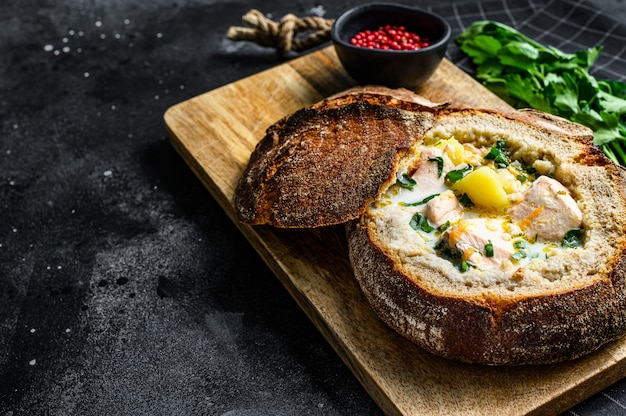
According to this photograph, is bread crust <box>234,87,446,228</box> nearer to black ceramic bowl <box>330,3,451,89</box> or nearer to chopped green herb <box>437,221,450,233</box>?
chopped green herb <box>437,221,450,233</box>

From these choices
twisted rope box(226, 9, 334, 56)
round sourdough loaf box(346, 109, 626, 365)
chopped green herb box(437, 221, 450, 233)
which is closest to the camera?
round sourdough loaf box(346, 109, 626, 365)

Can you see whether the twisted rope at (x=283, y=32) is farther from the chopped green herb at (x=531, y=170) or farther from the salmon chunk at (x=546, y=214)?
the salmon chunk at (x=546, y=214)

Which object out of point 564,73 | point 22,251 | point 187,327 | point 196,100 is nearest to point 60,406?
point 187,327

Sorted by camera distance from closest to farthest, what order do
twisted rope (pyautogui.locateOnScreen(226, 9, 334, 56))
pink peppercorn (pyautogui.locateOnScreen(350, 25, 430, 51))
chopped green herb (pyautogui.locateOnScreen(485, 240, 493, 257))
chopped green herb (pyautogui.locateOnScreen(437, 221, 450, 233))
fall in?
1. chopped green herb (pyautogui.locateOnScreen(485, 240, 493, 257))
2. chopped green herb (pyautogui.locateOnScreen(437, 221, 450, 233))
3. pink peppercorn (pyautogui.locateOnScreen(350, 25, 430, 51))
4. twisted rope (pyautogui.locateOnScreen(226, 9, 334, 56))

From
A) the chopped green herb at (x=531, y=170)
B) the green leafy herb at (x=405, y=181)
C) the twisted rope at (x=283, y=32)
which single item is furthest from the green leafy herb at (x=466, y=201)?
the twisted rope at (x=283, y=32)

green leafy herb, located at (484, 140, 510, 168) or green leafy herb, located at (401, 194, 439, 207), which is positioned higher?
green leafy herb, located at (484, 140, 510, 168)

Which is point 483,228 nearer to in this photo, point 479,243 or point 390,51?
point 479,243

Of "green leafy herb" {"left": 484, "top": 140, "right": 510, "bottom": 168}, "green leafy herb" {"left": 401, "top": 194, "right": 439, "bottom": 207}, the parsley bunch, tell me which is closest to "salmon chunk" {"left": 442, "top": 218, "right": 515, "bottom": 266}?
"green leafy herb" {"left": 401, "top": 194, "right": 439, "bottom": 207}
